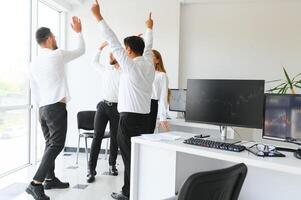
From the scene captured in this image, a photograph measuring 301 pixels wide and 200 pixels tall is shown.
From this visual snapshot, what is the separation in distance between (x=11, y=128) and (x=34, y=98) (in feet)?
3.47

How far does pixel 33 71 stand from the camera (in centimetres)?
317

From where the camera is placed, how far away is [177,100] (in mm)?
4414

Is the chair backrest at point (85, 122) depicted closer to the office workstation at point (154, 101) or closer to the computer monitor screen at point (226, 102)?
the office workstation at point (154, 101)

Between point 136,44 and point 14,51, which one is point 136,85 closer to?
point 136,44

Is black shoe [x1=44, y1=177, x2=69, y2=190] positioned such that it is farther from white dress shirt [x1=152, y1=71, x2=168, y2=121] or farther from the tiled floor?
white dress shirt [x1=152, y1=71, x2=168, y2=121]

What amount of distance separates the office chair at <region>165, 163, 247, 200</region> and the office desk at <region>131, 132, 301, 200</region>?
0.72m

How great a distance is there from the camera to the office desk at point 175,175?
2.18 m

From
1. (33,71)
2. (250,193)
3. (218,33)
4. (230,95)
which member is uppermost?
(218,33)

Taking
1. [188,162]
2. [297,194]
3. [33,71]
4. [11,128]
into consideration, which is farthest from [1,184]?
[297,194]

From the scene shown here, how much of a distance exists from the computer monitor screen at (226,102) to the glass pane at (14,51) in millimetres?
2572

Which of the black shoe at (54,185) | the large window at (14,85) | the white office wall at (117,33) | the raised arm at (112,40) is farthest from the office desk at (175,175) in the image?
the white office wall at (117,33)

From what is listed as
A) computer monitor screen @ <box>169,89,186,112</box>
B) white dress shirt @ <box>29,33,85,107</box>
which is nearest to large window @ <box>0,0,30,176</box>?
white dress shirt @ <box>29,33,85,107</box>

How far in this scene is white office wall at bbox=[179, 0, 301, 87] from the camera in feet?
15.9

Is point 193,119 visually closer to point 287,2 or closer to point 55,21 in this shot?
point 287,2
